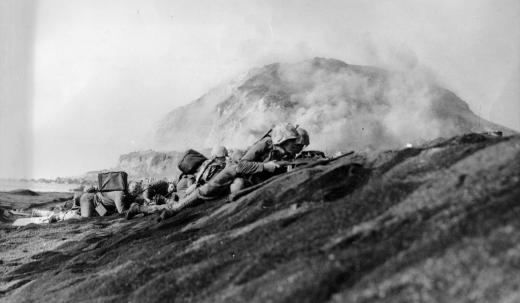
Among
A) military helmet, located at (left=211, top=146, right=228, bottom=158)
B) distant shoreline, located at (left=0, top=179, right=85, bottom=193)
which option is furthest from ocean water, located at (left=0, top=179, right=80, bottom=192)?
military helmet, located at (left=211, top=146, right=228, bottom=158)

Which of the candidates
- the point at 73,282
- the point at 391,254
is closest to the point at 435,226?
the point at 391,254

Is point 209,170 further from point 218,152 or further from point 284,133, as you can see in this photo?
point 284,133

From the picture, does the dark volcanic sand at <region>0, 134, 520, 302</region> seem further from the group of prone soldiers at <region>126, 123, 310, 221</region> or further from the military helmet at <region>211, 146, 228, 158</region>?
the military helmet at <region>211, 146, 228, 158</region>

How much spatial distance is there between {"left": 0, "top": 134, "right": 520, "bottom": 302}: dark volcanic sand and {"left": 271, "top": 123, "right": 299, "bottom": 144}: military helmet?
2385mm

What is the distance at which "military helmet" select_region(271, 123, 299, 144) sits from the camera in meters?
10.7

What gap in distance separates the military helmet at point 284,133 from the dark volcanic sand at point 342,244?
239 centimetres

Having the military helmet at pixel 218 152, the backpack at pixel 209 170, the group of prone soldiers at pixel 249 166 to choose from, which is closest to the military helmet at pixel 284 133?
the group of prone soldiers at pixel 249 166

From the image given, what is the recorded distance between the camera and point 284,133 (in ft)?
35.3

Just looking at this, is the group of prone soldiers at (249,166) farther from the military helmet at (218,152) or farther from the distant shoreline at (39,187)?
the distant shoreline at (39,187)

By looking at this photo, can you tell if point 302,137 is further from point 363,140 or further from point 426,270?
point 363,140

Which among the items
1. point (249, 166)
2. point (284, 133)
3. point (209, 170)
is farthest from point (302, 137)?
point (209, 170)

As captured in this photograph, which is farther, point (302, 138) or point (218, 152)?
point (218, 152)

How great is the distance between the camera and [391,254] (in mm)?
4180

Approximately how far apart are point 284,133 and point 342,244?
611 cm
